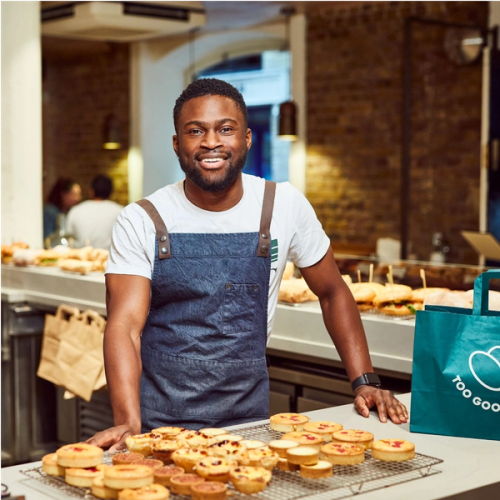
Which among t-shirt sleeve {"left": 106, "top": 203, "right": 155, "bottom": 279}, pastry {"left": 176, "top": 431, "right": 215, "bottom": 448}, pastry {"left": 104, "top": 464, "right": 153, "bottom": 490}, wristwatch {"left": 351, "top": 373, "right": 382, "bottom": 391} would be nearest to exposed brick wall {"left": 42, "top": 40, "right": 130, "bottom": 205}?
t-shirt sleeve {"left": 106, "top": 203, "right": 155, "bottom": 279}

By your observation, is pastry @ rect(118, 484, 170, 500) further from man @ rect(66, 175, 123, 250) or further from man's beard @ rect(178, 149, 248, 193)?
man @ rect(66, 175, 123, 250)

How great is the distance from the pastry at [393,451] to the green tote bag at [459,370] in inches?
10.5

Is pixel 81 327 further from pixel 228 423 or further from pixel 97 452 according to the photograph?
pixel 97 452

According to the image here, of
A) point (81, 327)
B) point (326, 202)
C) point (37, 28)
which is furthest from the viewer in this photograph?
point (326, 202)

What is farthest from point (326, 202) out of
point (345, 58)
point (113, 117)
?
point (113, 117)

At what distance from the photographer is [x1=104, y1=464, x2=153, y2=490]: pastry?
1.32 meters

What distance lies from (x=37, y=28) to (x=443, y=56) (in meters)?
3.39

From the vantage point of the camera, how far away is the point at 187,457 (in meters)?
1.44

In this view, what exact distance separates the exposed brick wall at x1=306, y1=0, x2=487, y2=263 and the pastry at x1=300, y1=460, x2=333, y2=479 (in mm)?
5762

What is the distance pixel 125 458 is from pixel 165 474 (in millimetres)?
115

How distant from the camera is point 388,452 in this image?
1.52m

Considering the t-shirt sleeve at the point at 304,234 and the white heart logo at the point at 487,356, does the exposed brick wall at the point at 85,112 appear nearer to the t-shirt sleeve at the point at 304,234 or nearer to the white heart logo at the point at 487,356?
the t-shirt sleeve at the point at 304,234

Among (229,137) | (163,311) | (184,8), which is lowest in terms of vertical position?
(163,311)

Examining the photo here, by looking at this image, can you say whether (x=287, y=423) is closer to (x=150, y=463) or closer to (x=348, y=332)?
(x=150, y=463)
